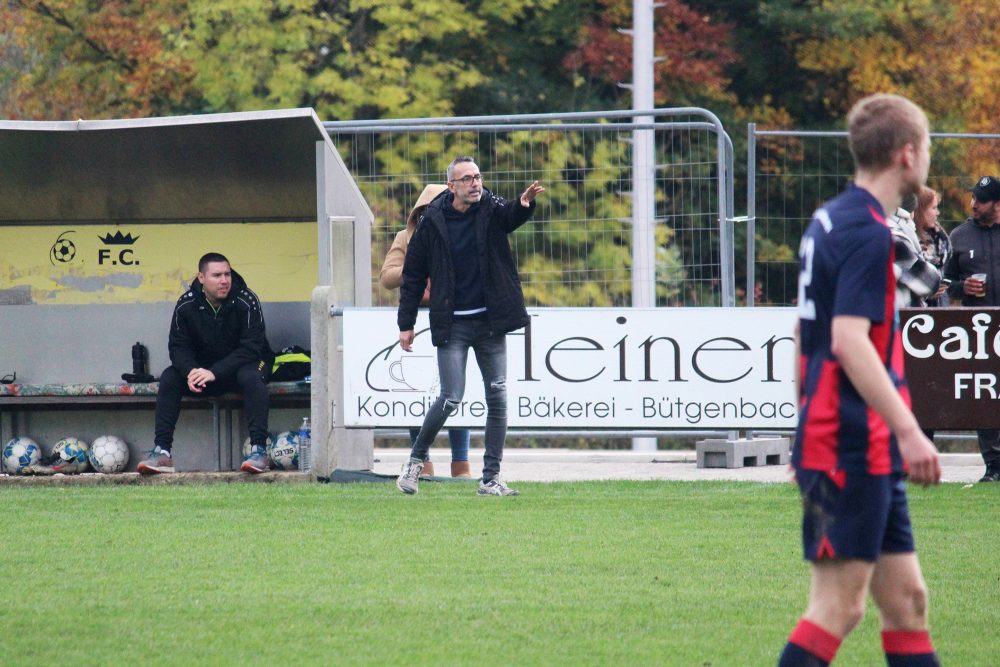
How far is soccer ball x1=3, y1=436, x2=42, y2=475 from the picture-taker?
39.8 feet

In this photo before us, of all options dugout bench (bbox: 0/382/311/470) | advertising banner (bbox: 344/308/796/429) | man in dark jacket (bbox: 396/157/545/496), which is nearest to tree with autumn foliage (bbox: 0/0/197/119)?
dugout bench (bbox: 0/382/311/470)

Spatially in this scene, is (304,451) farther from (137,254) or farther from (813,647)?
(813,647)

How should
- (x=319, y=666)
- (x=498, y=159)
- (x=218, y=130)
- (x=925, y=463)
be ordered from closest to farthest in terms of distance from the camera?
(x=925, y=463)
(x=319, y=666)
(x=218, y=130)
(x=498, y=159)

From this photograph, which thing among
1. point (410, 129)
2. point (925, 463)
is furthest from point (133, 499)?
point (925, 463)

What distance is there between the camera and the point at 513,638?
581 cm

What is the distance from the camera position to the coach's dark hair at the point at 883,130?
4.16m

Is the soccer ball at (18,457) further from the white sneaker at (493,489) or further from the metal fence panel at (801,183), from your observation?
the metal fence panel at (801,183)

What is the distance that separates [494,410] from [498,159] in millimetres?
3986

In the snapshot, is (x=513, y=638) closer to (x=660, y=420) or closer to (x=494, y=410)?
(x=494, y=410)

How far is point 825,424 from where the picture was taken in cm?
413

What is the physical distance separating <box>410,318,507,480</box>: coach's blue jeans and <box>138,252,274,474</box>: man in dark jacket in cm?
191

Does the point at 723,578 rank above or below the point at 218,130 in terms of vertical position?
below

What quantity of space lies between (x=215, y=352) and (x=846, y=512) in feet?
26.7

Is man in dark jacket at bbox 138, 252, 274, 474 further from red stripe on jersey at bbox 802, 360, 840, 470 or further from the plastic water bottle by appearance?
red stripe on jersey at bbox 802, 360, 840, 470
